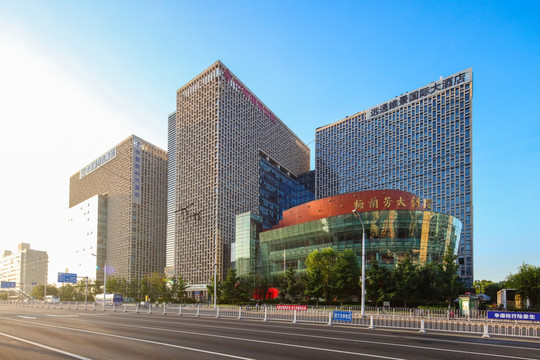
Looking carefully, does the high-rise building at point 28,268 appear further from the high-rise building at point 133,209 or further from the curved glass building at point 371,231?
the curved glass building at point 371,231

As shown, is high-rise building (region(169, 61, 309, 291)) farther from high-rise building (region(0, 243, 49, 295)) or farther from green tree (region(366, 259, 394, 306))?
high-rise building (region(0, 243, 49, 295))

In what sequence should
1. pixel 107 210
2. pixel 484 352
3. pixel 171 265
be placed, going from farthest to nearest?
pixel 107 210 → pixel 171 265 → pixel 484 352

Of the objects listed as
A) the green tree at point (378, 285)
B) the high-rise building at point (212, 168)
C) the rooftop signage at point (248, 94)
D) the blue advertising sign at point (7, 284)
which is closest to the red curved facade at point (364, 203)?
the green tree at point (378, 285)

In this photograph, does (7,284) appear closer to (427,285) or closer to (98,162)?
(98,162)

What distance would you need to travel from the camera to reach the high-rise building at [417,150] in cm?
11225

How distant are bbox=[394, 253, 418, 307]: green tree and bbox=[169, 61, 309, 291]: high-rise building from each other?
60368 millimetres

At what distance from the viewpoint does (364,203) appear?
69312 mm

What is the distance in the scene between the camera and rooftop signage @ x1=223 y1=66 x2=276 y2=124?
11488 cm

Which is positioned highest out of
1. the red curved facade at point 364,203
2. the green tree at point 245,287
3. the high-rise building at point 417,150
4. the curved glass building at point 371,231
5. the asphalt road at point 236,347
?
the high-rise building at point 417,150

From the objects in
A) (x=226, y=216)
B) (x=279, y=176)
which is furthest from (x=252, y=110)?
(x=226, y=216)

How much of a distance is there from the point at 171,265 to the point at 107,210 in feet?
138

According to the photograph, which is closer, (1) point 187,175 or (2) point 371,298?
(2) point 371,298

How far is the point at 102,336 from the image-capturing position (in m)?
19.4

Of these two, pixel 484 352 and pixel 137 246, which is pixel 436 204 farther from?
pixel 484 352
